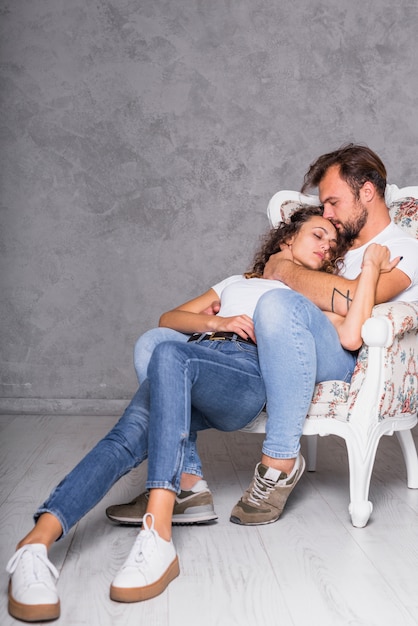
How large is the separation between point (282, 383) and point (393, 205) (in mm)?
1035

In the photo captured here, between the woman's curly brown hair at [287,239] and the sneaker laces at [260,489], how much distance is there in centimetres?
69

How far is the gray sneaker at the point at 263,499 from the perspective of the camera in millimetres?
2031

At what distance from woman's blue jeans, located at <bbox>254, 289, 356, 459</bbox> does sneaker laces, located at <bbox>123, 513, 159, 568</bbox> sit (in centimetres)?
54

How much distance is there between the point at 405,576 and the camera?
1.68 m

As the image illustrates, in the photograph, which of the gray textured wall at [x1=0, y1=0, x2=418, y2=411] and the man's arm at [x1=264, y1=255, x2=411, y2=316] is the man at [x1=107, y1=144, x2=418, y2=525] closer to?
the man's arm at [x1=264, y1=255, x2=411, y2=316]

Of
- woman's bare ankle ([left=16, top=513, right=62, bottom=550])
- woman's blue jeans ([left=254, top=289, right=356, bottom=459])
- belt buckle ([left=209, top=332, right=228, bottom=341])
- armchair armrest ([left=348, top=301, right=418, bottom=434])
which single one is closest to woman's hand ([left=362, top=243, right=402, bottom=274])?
armchair armrest ([left=348, top=301, right=418, bottom=434])

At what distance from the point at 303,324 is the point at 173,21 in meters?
2.55

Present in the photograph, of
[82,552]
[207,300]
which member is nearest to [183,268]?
[207,300]

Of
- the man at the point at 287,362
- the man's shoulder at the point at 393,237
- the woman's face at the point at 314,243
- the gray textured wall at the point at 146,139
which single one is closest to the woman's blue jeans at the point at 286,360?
the man at the point at 287,362

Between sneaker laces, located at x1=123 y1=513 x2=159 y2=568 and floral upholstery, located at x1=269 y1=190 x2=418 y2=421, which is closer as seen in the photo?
sneaker laces, located at x1=123 y1=513 x2=159 y2=568

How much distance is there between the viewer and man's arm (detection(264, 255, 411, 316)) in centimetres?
214

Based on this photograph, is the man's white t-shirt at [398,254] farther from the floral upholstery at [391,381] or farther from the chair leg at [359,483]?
the chair leg at [359,483]

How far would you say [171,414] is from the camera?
1705 mm

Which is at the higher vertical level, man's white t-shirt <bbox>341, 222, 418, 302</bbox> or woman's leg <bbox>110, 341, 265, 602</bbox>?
man's white t-shirt <bbox>341, 222, 418, 302</bbox>
